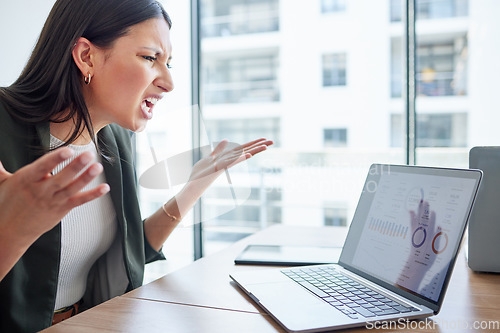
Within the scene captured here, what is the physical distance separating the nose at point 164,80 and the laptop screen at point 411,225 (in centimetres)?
56

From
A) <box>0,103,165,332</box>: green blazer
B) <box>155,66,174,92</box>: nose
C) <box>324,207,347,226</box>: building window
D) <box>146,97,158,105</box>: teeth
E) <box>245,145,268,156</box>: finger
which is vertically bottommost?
<box>324,207,347,226</box>: building window

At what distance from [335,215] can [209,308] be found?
3094 mm

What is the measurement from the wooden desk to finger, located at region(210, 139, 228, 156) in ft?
1.06

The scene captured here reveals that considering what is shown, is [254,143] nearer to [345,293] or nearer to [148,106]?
[148,106]

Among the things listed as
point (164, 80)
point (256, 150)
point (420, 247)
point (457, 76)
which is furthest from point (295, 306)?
point (457, 76)

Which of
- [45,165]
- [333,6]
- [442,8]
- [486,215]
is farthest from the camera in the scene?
[333,6]

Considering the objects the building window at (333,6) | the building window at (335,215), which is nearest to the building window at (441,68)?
the building window at (333,6)

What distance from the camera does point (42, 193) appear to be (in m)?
0.49

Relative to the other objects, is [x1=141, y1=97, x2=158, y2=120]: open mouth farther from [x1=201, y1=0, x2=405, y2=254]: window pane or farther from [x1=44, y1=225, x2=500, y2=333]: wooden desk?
[x1=201, y1=0, x2=405, y2=254]: window pane

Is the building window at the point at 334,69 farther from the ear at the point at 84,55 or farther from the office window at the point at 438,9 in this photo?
the ear at the point at 84,55

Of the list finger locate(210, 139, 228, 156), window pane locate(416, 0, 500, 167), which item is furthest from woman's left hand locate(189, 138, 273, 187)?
window pane locate(416, 0, 500, 167)

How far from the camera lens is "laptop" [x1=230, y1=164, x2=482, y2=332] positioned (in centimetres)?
61

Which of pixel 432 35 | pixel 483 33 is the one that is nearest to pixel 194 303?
pixel 483 33

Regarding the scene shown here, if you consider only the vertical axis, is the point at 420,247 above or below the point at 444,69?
below
